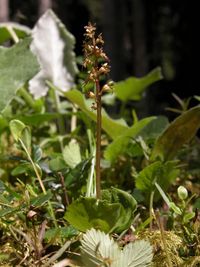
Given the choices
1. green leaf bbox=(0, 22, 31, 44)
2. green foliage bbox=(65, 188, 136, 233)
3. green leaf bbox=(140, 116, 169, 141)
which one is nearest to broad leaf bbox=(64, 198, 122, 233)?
green foliage bbox=(65, 188, 136, 233)

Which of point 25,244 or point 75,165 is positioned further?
point 75,165

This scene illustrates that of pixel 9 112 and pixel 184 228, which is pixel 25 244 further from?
pixel 9 112

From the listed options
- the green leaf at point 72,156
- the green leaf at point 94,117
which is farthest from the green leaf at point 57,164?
the green leaf at point 94,117

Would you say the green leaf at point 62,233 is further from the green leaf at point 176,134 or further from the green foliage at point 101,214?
the green leaf at point 176,134

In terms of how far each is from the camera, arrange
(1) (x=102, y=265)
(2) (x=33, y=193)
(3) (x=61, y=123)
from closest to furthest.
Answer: (1) (x=102, y=265) → (2) (x=33, y=193) → (3) (x=61, y=123)

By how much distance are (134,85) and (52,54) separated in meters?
0.17

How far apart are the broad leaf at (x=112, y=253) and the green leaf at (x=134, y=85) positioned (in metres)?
0.57

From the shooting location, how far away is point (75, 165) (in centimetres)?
63

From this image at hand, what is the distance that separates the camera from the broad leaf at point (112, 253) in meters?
0.41

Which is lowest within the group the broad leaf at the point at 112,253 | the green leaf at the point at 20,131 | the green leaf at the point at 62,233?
the green leaf at the point at 62,233

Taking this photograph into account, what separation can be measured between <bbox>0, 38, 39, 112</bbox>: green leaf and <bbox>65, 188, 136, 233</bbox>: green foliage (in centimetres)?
29

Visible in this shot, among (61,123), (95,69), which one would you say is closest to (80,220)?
(95,69)

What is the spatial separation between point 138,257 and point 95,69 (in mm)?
171

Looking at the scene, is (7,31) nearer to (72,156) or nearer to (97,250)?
(72,156)
